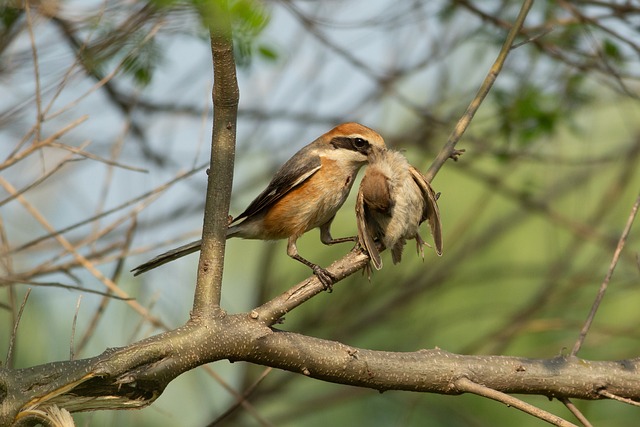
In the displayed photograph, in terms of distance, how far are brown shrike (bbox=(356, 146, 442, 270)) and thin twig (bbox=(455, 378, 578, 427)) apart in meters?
0.57

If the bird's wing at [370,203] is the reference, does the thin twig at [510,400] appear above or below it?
below

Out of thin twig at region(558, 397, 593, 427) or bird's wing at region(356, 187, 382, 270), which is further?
bird's wing at region(356, 187, 382, 270)

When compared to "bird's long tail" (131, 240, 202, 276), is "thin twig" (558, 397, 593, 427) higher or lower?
lower

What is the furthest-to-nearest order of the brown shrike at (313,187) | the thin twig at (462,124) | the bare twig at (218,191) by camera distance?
the brown shrike at (313,187), the thin twig at (462,124), the bare twig at (218,191)

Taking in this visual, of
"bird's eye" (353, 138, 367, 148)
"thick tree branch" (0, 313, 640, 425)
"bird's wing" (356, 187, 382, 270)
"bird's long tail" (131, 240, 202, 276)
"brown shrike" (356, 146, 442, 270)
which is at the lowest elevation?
"thick tree branch" (0, 313, 640, 425)

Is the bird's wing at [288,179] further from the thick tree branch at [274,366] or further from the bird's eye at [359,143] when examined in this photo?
the thick tree branch at [274,366]

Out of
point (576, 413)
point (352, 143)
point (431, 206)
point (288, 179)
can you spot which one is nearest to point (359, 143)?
point (352, 143)

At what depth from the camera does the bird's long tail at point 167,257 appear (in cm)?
395

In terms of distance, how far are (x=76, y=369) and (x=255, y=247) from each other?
6612mm

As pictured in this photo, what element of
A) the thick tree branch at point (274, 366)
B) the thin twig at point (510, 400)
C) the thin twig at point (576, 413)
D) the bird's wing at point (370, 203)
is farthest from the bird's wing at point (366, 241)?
the thin twig at point (576, 413)

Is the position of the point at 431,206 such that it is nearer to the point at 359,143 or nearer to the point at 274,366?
the point at 274,366

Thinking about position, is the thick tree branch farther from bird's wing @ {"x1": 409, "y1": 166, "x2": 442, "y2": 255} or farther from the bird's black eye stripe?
the bird's black eye stripe

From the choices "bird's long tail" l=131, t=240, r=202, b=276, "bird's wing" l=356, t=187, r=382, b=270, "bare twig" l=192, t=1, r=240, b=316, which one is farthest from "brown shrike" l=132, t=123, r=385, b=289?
"bare twig" l=192, t=1, r=240, b=316

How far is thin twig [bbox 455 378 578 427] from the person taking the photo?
2316 millimetres
